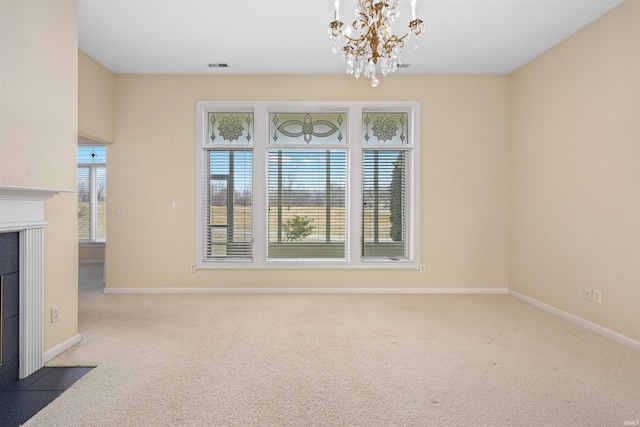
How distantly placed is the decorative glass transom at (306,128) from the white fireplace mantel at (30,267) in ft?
8.98

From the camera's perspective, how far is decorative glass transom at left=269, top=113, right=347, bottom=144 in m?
4.47

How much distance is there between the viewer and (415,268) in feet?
14.5

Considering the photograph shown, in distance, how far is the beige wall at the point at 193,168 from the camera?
4352 mm

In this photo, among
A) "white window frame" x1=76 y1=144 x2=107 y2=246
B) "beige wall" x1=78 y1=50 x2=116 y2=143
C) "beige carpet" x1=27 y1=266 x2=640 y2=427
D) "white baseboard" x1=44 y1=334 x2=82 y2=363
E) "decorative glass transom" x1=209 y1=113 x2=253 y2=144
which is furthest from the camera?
"white window frame" x1=76 y1=144 x2=107 y2=246

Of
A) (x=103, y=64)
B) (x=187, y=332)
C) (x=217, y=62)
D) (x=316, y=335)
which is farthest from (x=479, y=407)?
(x=103, y=64)

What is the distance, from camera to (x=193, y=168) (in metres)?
4.37

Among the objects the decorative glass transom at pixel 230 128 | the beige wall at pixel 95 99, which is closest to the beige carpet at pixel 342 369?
the beige wall at pixel 95 99

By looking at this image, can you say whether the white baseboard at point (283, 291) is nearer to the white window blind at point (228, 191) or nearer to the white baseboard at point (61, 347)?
the white window blind at point (228, 191)

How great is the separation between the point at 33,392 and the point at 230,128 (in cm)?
342

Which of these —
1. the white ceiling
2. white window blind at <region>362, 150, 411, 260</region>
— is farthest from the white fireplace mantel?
white window blind at <region>362, 150, 411, 260</region>

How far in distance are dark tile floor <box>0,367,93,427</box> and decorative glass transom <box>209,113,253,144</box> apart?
3064 millimetres

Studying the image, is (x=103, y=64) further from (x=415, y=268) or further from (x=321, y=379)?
(x=415, y=268)

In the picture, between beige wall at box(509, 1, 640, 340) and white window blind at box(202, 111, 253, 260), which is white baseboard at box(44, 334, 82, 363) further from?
beige wall at box(509, 1, 640, 340)

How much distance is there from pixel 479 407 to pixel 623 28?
3426 mm
